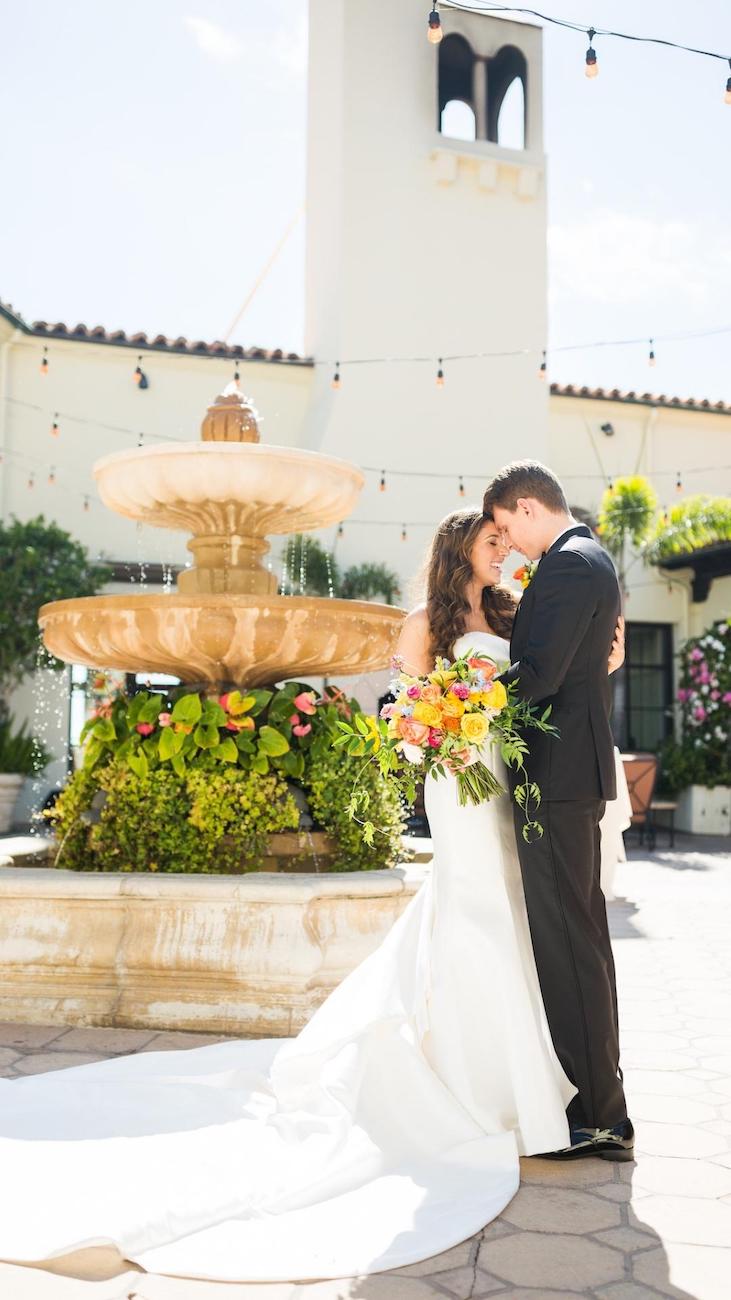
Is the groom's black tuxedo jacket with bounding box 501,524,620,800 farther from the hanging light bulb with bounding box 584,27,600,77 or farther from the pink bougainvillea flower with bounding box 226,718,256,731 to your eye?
the hanging light bulb with bounding box 584,27,600,77

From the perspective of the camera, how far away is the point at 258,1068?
11.0 feet

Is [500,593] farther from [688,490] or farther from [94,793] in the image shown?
[688,490]

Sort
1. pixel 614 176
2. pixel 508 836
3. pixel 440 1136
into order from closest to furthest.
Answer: pixel 440 1136 < pixel 508 836 < pixel 614 176

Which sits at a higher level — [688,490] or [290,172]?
[290,172]

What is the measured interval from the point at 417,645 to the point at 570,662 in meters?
0.54

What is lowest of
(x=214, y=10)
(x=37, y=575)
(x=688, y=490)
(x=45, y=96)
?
(x=37, y=575)

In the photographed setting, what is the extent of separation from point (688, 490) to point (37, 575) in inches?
378

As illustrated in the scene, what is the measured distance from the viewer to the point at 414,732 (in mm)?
2787

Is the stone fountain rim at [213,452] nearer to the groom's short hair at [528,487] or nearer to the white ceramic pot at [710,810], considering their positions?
the groom's short hair at [528,487]

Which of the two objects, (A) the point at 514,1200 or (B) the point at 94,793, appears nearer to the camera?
(A) the point at 514,1200

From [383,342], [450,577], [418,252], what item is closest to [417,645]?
[450,577]

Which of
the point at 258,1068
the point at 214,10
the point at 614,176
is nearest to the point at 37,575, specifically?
the point at 214,10

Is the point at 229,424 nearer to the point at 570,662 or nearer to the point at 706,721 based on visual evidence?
the point at 570,662

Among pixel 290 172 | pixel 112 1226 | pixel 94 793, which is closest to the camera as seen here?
pixel 112 1226
